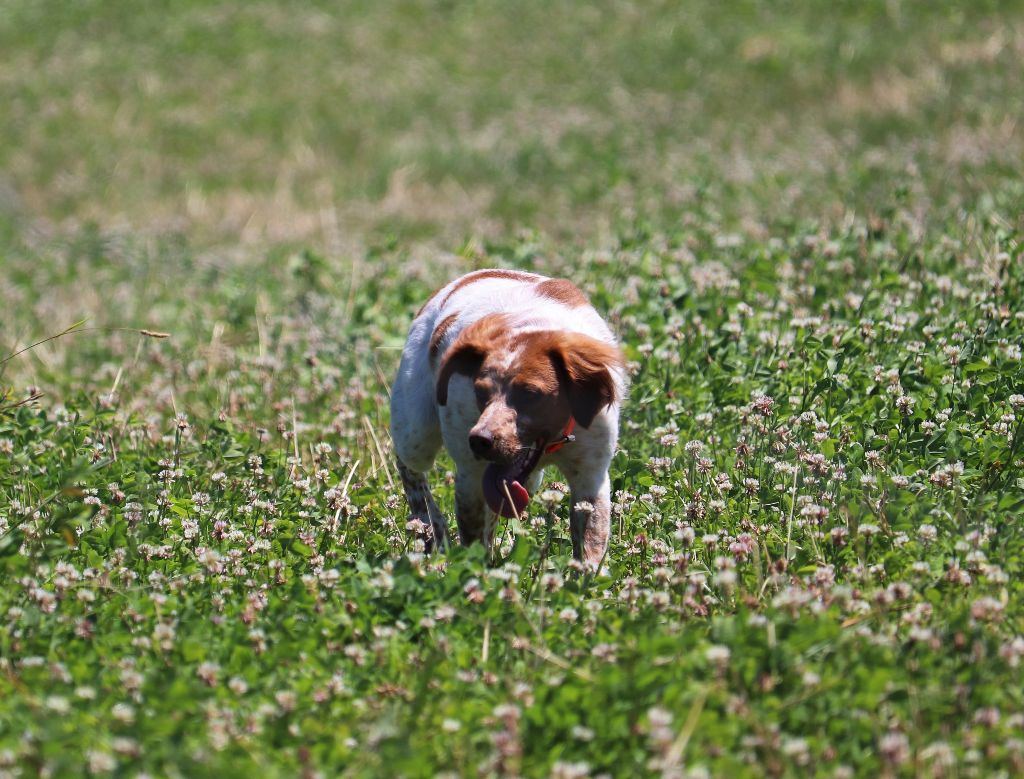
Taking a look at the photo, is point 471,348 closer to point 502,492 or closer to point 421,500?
point 502,492

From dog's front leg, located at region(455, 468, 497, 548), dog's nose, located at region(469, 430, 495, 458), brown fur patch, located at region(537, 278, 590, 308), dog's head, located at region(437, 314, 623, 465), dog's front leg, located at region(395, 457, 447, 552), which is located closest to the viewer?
dog's nose, located at region(469, 430, 495, 458)

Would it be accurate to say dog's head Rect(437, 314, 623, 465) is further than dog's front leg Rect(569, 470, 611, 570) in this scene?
No

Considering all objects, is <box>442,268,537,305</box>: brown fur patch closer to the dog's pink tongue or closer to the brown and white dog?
the brown and white dog

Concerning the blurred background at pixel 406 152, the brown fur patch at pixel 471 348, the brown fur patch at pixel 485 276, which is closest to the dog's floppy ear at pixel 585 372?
the brown fur patch at pixel 471 348

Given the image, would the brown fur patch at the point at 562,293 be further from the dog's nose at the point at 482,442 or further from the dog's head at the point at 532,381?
the dog's nose at the point at 482,442

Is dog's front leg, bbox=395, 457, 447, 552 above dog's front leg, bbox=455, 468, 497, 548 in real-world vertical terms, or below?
below

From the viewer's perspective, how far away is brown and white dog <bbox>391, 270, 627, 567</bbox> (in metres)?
4.73

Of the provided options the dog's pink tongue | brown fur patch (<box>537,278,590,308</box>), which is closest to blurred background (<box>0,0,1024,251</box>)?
brown fur patch (<box>537,278,590,308</box>)

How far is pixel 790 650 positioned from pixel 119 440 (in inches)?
157

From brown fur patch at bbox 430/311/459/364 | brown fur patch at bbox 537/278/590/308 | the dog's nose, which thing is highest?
brown fur patch at bbox 537/278/590/308

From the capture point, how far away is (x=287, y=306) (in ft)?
30.2

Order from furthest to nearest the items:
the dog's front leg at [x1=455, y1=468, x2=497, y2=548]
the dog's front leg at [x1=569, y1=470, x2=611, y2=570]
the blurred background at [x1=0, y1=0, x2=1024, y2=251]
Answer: the blurred background at [x1=0, y1=0, x2=1024, y2=251]
the dog's front leg at [x1=455, y1=468, x2=497, y2=548]
the dog's front leg at [x1=569, y1=470, x2=611, y2=570]

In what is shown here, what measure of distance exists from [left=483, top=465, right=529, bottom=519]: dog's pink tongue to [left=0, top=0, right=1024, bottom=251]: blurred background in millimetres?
4952

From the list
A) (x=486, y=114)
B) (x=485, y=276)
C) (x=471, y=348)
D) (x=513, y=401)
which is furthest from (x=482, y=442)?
(x=486, y=114)
